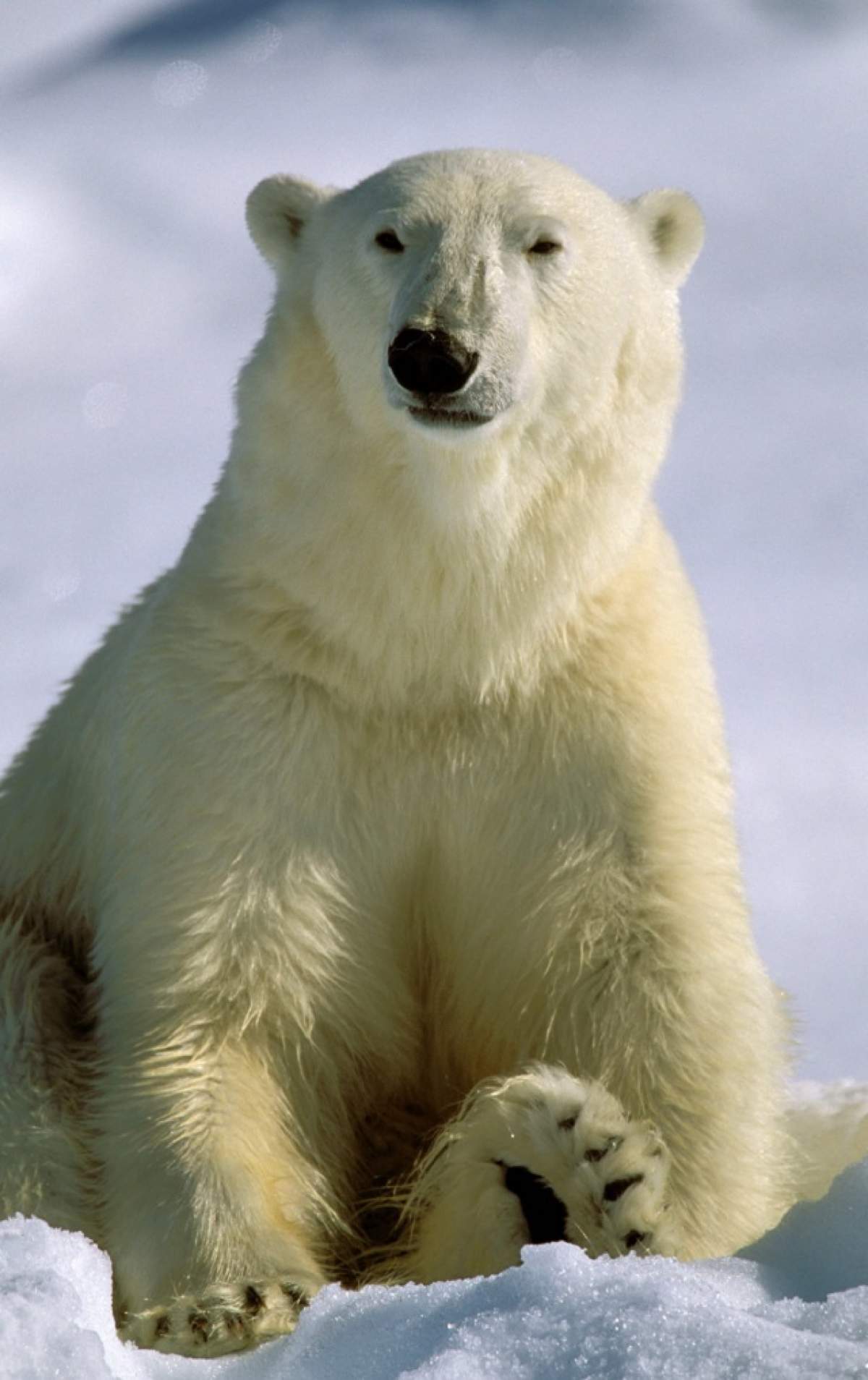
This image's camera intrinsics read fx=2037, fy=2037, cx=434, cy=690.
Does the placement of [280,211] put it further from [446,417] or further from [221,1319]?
[221,1319]

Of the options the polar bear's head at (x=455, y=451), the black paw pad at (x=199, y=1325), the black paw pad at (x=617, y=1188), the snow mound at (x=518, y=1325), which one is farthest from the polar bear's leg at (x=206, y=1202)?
the polar bear's head at (x=455, y=451)

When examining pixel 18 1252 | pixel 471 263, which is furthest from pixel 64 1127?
pixel 471 263

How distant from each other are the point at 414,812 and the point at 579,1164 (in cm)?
83

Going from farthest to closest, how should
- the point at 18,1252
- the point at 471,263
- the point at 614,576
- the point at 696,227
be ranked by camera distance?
the point at 696,227
the point at 614,576
the point at 471,263
the point at 18,1252

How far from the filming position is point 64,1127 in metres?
3.94

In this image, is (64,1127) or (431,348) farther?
(64,1127)

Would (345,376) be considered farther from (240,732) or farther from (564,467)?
(240,732)

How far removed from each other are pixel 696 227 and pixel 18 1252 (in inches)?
107

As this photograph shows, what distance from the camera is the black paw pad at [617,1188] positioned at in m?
3.34

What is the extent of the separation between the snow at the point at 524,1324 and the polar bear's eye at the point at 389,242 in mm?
1958

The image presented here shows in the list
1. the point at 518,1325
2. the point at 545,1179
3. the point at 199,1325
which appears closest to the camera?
the point at 518,1325

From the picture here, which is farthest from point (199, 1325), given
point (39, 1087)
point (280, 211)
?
point (280, 211)

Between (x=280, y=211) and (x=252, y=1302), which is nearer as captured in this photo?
(x=252, y=1302)

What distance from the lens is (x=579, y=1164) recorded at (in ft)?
11.1
